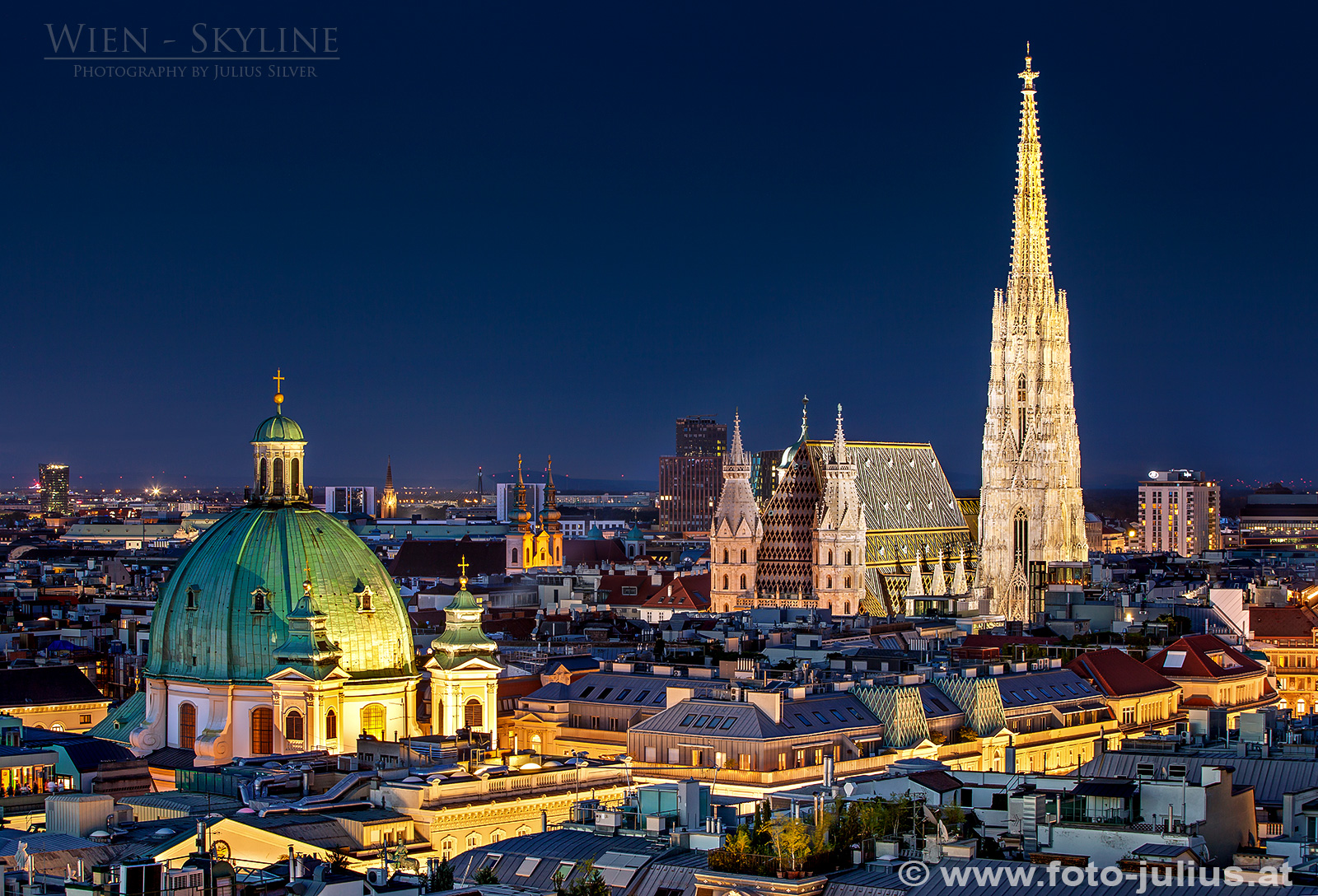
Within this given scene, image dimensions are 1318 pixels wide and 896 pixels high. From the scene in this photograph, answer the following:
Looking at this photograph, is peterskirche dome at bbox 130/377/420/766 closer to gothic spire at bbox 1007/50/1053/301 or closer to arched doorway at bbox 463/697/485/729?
arched doorway at bbox 463/697/485/729

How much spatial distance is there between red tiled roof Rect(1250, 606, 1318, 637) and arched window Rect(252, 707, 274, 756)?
62483 millimetres

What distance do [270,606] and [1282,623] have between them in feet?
209

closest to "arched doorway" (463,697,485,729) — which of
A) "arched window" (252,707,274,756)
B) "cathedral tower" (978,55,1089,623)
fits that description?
"arched window" (252,707,274,756)

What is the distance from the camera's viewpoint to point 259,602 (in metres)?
86.6

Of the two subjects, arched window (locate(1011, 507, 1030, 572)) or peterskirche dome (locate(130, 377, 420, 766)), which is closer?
peterskirche dome (locate(130, 377, 420, 766))

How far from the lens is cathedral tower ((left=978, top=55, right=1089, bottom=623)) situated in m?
178

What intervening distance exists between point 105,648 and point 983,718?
6987 cm

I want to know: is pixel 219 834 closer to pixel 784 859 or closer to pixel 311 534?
pixel 784 859

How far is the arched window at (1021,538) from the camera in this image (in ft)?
583

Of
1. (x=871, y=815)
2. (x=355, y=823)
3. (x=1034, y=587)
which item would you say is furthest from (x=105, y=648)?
(x=871, y=815)
